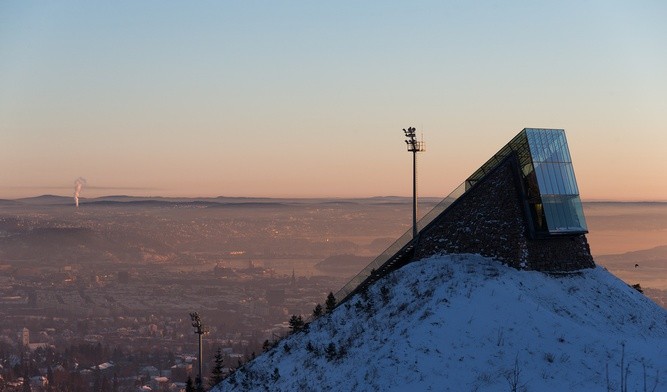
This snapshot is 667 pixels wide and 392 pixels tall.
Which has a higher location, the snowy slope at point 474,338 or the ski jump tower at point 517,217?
the ski jump tower at point 517,217

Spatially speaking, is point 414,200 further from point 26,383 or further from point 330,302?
point 26,383

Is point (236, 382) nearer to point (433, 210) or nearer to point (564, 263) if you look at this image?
point (433, 210)

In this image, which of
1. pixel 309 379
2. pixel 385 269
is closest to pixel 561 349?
pixel 309 379

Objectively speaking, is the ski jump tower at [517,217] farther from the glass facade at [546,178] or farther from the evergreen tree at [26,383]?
the evergreen tree at [26,383]

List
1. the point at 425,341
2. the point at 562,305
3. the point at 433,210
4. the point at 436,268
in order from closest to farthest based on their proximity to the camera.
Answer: the point at 425,341 → the point at 562,305 → the point at 436,268 → the point at 433,210

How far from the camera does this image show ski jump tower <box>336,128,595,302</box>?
1816 inches

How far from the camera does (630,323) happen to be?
44000 mm

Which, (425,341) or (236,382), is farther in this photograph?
(236,382)

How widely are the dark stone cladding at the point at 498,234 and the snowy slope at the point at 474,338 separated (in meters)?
0.95

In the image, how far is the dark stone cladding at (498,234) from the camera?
45688 mm

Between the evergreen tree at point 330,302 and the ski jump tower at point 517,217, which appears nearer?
the ski jump tower at point 517,217

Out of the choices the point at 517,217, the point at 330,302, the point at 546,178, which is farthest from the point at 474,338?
the point at 330,302

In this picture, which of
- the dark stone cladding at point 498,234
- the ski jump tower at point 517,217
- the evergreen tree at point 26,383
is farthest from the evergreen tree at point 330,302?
the evergreen tree at point 26,383

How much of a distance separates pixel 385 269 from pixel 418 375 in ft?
53.9
